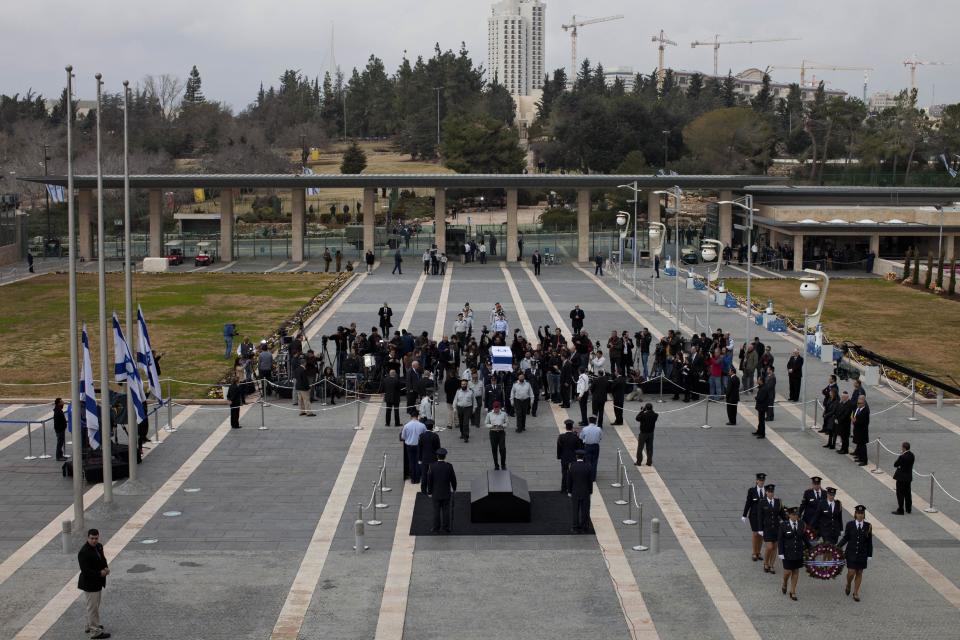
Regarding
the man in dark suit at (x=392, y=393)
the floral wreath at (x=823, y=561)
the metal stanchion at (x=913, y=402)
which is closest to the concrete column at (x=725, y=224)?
the metal stanchion at (x=913, y=402)

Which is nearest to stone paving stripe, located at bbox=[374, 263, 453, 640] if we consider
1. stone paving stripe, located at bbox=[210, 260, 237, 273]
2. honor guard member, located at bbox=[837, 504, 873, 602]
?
honor guard member, located at bbox=[837, 504, 873, 602]

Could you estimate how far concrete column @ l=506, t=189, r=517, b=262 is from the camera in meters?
65.1

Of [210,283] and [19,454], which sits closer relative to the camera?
[19,454]

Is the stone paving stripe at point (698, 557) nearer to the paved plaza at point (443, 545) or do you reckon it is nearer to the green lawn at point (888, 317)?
the paved plaza at point (443, 545)

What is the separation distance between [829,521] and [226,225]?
54.2 m

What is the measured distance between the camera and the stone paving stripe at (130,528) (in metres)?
14.8

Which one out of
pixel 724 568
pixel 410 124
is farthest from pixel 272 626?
pixel 410 124

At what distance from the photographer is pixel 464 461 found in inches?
905

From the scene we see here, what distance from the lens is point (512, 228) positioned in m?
65.3

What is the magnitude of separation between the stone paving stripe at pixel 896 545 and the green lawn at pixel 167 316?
47.5ft

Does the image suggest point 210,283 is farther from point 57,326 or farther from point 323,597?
point 323,597

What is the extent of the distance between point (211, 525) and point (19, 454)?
656 centimetres

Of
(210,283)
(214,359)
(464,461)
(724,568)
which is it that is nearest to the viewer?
(724,568)

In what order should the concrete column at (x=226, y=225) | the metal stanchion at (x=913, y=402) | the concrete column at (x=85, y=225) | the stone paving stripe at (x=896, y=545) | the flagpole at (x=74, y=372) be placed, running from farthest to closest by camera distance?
1. the concrete column at (x=226, y=225)
2. the concrete column at (x=85, y=225)
3. the metal stanchion at (x=913, y=402)
4. the flagpole at (x=74, y=372)
5. the stone paving stripe at (x=896, y=545)
